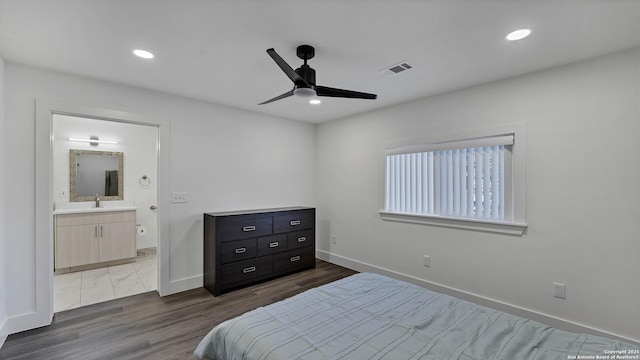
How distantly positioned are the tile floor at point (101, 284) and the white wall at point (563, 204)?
3.55m

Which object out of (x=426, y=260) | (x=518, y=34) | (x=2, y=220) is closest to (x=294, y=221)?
(x=426, y=260)

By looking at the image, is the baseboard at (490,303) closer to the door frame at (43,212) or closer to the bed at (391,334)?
the bed at (391,334)

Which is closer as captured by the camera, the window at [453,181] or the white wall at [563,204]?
the white wall at [563,204]

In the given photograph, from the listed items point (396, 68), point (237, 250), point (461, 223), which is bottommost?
point (237, 250)

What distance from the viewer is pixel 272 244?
3.79 meters

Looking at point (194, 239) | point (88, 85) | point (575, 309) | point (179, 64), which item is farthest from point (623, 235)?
point (88, 85)

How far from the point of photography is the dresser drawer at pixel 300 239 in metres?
4.00

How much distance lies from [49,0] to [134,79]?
129 cm

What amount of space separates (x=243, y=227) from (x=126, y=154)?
3.07 m

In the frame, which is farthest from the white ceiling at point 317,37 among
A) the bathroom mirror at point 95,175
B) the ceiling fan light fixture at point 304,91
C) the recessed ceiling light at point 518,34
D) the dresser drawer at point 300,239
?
the bathroom mirror at point 95,175

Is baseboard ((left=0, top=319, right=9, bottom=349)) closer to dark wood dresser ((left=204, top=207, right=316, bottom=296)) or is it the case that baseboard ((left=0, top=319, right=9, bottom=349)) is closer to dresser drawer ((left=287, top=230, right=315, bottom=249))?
dark wood dresser ((left=204, top=207, right=316, bottom=296))

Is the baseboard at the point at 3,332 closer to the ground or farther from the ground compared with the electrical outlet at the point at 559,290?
closer to the ground

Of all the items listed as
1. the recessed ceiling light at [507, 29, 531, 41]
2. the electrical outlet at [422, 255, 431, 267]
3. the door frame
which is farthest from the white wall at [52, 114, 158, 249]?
the recessed ceiling light at [507, 29, 531, 41]

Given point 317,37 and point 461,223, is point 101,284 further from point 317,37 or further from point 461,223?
point 461,223
